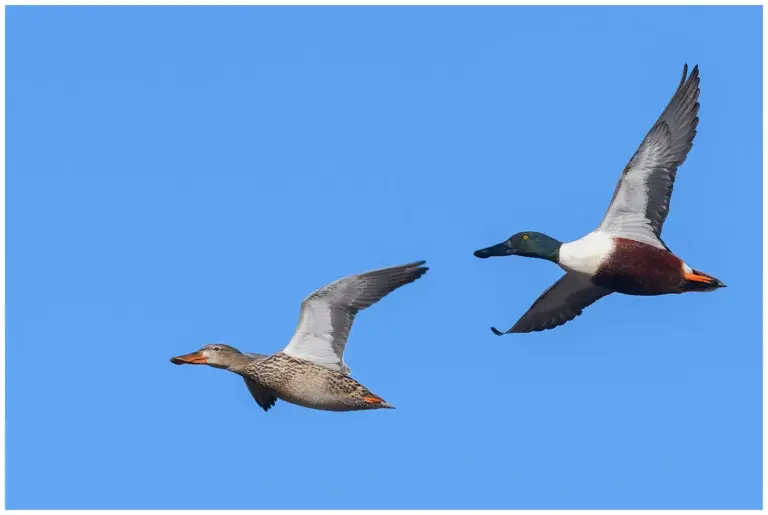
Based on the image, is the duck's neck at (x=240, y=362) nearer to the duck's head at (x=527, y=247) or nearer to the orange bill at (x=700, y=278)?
the duck's head at (x=527, y=247)

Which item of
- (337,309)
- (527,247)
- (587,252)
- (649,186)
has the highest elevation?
(649,186)

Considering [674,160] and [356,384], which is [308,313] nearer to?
[356,384]

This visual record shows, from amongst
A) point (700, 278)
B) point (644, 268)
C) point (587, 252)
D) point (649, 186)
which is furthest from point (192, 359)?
point (700, 278)

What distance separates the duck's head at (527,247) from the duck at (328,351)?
2.11 meters

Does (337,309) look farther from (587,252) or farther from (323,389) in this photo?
(587,252)

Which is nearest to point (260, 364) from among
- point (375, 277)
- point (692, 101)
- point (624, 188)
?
point (375, 277)

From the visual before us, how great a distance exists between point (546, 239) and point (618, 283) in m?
0.92

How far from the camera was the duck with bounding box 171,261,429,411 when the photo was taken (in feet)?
44.9

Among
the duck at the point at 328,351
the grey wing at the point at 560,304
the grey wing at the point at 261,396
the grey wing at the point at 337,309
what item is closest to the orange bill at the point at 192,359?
the grey wing at the point at 261,396

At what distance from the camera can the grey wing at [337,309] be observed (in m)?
13.7

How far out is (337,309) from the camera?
1382 centimetres

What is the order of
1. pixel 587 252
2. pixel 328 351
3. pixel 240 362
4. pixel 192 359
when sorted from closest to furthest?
pixel 328 351 → pixel 240 362 → pixel 192 359 → pixel 587 252

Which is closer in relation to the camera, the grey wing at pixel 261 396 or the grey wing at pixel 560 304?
the grey wing at pixel 261 396

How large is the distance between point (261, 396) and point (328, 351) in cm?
125
